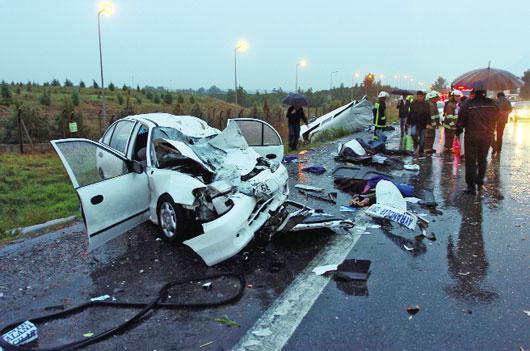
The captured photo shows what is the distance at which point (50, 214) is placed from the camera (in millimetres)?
8336

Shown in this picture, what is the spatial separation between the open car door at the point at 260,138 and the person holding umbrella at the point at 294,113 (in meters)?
5.88

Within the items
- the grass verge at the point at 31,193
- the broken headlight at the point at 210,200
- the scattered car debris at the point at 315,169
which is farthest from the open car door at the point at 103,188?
the scattered car debris at the point at 315,169

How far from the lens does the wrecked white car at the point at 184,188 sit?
5012mm

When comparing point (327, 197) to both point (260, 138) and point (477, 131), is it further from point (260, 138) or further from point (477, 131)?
point (477, 131)

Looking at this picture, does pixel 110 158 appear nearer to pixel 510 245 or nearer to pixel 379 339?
pixel 379 339

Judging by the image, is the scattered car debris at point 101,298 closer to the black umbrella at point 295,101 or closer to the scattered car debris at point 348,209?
the scattered car debris at point 348,209

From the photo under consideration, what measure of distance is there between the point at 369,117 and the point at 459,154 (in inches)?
353

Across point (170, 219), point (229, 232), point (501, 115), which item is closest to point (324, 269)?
point (229, 232)

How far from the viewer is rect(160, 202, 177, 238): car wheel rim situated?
5.52 metres

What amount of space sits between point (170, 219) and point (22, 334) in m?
2.30

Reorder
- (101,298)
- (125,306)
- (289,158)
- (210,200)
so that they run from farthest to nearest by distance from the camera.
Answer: (289,158), (210,200), (101,298), (125,306)

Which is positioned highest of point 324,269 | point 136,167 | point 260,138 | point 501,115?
point 501,115

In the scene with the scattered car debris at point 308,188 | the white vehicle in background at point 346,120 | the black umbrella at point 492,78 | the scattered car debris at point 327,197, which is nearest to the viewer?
the scattered car debris at point 327,197

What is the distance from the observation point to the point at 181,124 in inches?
270
